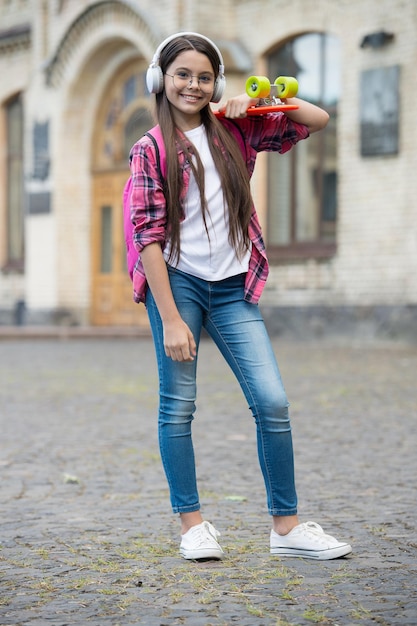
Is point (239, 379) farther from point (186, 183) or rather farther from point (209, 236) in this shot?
point (186, 183)

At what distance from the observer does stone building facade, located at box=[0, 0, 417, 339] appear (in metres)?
18.5

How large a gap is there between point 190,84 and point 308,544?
1.67 metres

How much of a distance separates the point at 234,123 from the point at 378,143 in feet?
46.2

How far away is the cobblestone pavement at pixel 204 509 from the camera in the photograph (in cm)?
396

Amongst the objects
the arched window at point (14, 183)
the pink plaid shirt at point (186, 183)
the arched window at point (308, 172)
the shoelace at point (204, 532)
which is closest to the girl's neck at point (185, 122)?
the pink plaid shirt at point (186, 183)

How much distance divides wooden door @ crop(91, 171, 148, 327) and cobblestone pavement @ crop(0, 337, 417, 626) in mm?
11681

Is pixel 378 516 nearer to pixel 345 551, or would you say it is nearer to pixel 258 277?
pixel 345 551

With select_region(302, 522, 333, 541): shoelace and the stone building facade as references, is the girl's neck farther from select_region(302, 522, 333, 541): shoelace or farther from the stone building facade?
the stone building facade

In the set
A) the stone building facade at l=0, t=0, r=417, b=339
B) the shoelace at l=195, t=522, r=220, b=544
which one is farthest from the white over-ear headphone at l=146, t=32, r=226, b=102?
the stone building facade at l=0, t=0, r=417, b=339

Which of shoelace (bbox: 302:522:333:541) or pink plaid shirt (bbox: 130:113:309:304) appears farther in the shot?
shoelace (bbox: 302:522:333:541)

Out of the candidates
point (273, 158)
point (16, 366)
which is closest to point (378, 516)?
point (16, 366)

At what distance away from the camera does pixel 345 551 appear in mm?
4660

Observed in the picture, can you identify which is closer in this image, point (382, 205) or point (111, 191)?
point (382, 205)

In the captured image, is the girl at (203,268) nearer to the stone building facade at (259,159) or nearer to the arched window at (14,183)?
the stone building facade at (259,159)
